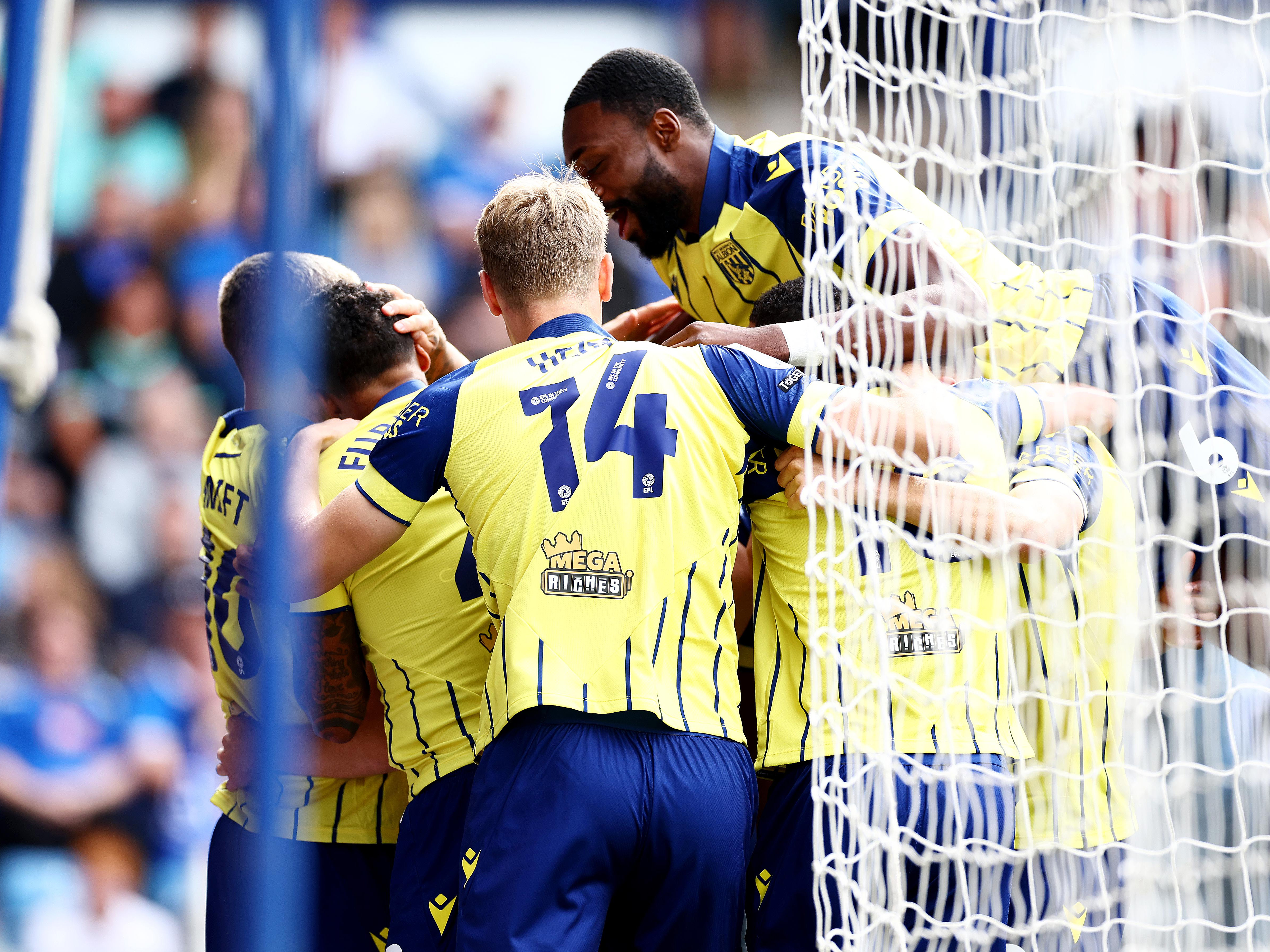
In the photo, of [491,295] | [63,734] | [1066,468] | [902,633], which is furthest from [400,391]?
[63,734]

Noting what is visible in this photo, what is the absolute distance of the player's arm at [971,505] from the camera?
2297mm

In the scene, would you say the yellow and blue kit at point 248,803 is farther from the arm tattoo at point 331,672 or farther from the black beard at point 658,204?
the black beard at point 658,204

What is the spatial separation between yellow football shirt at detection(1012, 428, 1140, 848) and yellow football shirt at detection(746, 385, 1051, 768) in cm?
8

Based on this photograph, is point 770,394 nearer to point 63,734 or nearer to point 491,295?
point 491,295

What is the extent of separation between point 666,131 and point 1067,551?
163 centimetres

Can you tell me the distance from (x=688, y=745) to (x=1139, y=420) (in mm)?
1183

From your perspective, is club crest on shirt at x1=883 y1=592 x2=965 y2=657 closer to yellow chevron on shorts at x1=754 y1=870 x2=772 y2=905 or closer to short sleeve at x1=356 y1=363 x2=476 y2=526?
yellow chevron on shorts at x1=754 y1=870 x2=772 y2=905

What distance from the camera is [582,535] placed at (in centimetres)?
226

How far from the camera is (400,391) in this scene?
2.95 metres

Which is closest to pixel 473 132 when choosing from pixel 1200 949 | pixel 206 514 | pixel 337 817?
pixel 206 514

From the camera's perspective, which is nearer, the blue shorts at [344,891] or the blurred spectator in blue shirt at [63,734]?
the blue shorts at [344,891]

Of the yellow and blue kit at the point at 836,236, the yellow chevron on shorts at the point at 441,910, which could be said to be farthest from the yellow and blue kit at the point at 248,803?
the yellow and blue kit at the point at 836,236

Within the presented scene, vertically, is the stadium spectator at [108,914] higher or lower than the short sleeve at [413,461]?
lower

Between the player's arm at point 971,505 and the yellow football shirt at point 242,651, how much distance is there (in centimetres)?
133
